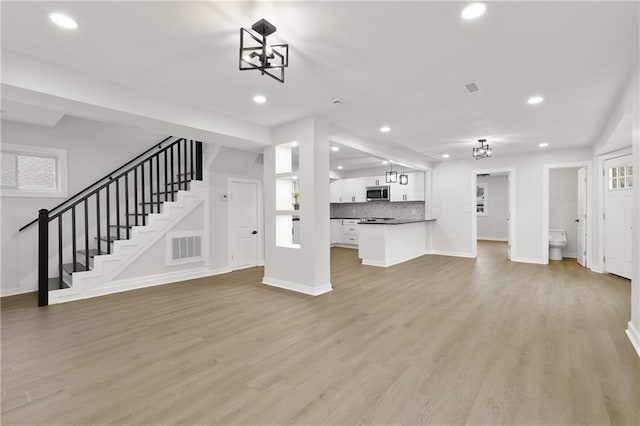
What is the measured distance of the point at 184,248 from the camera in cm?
534

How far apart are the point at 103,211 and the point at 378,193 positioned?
6.82m

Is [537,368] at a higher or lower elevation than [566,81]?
lower

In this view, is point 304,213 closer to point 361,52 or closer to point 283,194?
point 283,194

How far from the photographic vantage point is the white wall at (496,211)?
10.6 metres

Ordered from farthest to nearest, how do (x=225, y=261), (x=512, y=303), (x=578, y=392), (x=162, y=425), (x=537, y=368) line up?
(x=225, y=261), (x=512, y=303), (x=537, y=368), (x=578, y=392), (x=162, y=425)

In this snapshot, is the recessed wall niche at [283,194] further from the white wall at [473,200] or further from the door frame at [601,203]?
the door frame at [601,203]

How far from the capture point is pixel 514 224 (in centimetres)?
705

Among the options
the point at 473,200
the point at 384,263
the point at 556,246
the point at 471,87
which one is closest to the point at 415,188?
the point at 473,200

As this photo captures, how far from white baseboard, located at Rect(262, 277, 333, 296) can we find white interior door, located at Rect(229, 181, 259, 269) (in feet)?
4.71

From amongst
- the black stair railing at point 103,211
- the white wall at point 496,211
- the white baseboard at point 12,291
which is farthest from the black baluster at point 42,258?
the white wall at point 496,211

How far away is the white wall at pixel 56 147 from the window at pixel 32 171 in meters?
0.09

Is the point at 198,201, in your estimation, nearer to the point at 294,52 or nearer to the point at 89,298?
the point at 89,298

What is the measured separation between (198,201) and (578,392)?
5.60 metres

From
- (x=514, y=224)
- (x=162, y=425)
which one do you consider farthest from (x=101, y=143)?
(x=514, y=224)
